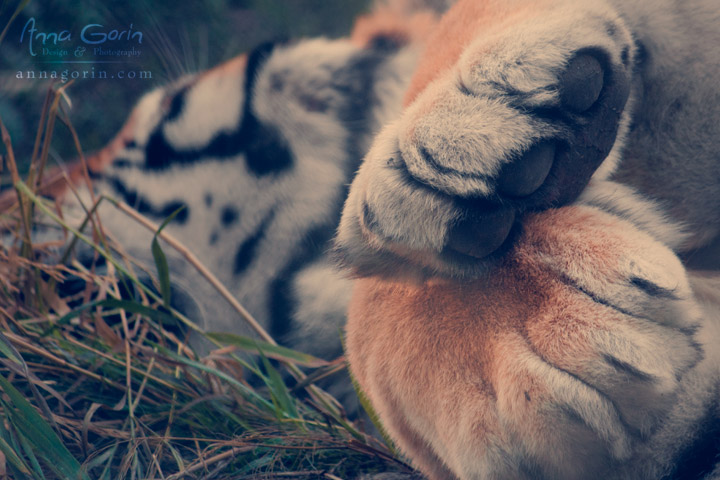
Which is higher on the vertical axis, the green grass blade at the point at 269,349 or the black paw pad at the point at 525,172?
the black paw pad at the point at 525,172

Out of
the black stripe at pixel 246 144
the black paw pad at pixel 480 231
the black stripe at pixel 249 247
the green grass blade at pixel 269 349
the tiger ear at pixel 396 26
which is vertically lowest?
the green grass blade at pixel 269 349

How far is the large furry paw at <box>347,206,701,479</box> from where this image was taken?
521 mm

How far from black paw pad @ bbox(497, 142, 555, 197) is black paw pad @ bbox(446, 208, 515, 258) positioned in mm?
19

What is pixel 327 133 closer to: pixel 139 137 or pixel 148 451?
pixel 139 137

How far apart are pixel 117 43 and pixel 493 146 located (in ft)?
3.76

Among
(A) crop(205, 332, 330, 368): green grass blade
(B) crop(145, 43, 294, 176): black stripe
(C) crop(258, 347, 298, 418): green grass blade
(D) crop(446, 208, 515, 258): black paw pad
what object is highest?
(B) crop(145, 43, 294, 176): black stripe

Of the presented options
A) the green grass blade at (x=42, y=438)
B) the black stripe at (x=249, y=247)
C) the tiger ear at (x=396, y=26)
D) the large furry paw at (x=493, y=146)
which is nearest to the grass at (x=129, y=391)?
the green grass blade at (x=42, y=438)

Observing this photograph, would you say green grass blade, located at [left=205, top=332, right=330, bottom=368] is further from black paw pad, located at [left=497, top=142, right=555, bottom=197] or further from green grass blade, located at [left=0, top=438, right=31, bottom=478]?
black paw pad, located at [left=497, top=142, right=555, bottom=197]

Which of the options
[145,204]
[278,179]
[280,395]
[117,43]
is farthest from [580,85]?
[117,43]

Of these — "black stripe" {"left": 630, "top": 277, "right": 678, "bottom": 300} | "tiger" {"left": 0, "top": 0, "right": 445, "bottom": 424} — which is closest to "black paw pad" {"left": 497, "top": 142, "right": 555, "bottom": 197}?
"black stripe" {"left": 630, "top": 277, "right": 678, "bottom": 300}

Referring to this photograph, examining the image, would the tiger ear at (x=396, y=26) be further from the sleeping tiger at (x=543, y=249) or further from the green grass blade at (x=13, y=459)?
the green grass blade at (x=13, y=459)

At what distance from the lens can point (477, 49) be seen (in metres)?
0.63

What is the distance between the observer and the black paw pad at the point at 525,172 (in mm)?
545

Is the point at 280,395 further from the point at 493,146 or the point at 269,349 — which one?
the point at 493,146
